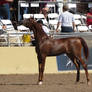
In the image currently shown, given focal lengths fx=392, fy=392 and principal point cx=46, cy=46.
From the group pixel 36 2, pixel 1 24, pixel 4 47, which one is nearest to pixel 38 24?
pixel 4 47

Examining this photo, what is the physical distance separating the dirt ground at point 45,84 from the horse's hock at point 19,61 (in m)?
0.50

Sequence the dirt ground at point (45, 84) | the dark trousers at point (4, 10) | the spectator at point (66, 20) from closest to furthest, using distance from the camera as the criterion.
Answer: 1. the dark trousers at point (4, 10)
2. the dirt ground at point (45, 84)
3. the spectator at point (66, 20)

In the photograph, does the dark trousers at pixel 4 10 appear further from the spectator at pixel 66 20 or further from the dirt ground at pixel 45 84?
the spectator at pixel 66 20

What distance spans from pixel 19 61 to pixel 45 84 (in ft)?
10.6

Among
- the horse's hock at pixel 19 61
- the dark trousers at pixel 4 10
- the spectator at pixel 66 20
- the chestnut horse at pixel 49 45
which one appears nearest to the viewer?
the dark trousers at pixel 4 10

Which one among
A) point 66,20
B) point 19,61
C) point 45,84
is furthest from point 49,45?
point 66,20

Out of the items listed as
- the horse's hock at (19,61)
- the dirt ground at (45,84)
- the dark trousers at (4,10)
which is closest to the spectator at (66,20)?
the horse's hock at (19,61)

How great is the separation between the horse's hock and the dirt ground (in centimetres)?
50

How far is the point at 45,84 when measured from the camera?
10172mm

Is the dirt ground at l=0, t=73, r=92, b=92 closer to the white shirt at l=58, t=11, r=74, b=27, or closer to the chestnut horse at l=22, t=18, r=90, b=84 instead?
the chestnut horse at l=22, t=18, r=90, b=84

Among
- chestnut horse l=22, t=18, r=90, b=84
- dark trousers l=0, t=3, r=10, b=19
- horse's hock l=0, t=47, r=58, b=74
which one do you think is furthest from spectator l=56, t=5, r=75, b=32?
chestnut horse l=22, t=18, r=90, b=84

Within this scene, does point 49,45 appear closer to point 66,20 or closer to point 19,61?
point 19,61

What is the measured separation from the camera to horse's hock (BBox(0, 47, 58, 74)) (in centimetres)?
1316

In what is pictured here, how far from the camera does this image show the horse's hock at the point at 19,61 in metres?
13.2
